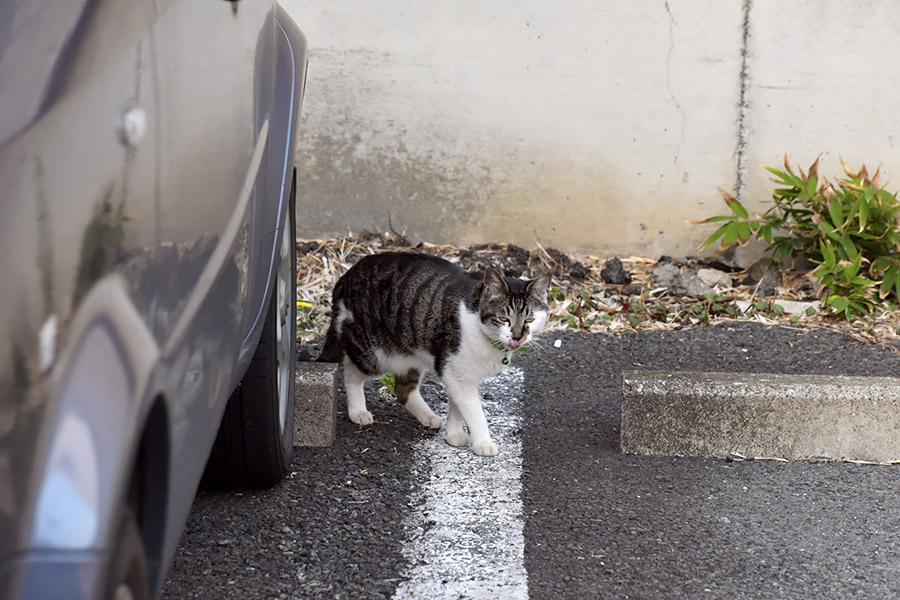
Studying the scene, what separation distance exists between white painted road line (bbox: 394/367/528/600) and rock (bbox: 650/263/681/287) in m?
1.88

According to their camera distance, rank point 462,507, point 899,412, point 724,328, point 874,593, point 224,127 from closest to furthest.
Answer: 1. point 224,127
2. point 874,593
3. point 462,507
4. point 899,412
5. point 724,328

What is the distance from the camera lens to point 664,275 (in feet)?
18.0

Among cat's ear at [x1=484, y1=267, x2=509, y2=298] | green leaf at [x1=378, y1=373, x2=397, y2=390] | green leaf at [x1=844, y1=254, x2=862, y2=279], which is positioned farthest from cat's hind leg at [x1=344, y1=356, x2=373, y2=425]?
green leaf at [x1=844, y1=254, x2=862, y2=279]

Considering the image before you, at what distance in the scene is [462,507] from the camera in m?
3.07

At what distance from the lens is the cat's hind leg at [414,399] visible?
3820mm

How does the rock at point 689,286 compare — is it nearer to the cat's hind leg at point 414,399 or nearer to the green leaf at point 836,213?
the green leaf at point 836,213

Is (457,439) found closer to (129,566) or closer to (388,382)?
(388,382)

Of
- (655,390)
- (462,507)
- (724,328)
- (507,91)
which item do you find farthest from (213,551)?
(507,91)

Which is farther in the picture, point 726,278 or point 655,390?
point 726,278

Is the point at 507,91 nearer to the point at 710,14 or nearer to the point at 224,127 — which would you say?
the point at 710,14

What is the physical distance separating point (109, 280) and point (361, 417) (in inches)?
106

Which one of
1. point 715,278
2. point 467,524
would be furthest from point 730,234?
point 467,524

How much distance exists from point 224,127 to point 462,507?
168cm

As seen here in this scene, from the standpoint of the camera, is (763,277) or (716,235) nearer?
(716,235)
